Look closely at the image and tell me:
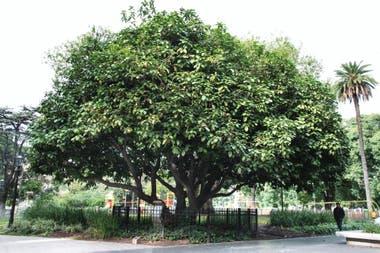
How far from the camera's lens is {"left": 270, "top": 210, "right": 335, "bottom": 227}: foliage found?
22.3 meters

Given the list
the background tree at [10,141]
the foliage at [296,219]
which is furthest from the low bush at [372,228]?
the background tree at [10,141]

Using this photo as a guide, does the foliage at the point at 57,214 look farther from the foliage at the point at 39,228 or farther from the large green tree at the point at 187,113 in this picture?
the large green tree at the point at 187,113

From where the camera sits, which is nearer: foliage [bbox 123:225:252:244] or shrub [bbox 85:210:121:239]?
foliage [bbox 123:225:252:244]

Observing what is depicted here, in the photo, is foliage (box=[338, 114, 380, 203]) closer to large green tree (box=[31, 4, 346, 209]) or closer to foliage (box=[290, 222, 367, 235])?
foliage (box=[290, 222, 367, 235])

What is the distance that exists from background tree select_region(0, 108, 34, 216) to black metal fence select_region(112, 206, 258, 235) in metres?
15.6

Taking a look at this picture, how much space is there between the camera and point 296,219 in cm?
2259

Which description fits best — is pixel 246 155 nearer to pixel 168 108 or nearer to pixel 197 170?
pixel 168 108

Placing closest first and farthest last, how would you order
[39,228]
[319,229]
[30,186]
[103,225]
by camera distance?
[103,225] → [39,228] → [319,229] → [30,186]

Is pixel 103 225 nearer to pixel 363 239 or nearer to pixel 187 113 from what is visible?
pixel 187 113

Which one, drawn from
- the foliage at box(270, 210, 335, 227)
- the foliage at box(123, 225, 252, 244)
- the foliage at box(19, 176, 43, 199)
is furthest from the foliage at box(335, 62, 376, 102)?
the foliage at box(19, 176, 43, 199)

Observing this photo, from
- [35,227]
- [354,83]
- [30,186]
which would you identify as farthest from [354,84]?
[30,186]

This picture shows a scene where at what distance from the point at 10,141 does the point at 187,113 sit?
23.9 meters

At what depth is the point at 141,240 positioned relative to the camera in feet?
48.4

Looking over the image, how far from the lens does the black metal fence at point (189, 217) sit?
16.0 m
